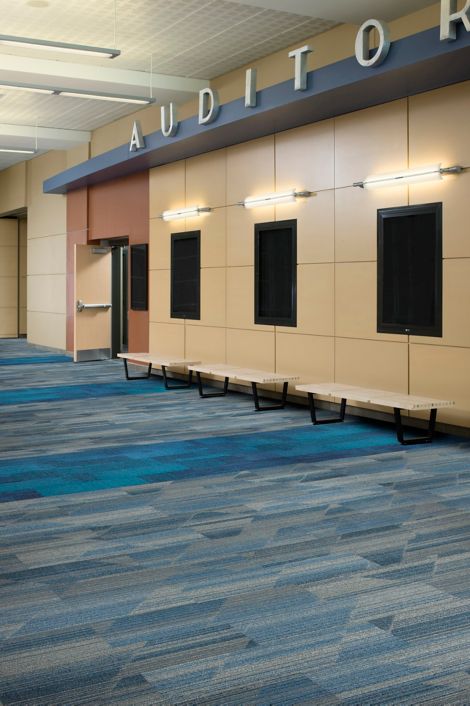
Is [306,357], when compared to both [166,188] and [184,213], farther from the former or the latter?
[166,188]

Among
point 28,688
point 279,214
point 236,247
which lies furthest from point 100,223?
point 28,688

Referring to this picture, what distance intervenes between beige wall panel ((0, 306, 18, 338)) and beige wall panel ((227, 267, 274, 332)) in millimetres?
14054

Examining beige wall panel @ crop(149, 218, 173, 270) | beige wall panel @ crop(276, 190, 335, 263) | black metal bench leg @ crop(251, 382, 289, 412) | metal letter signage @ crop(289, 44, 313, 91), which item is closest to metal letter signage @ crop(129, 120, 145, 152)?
beige wall panel @ crop(149, 218, 173, 270)

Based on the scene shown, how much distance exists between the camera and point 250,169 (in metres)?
11.6

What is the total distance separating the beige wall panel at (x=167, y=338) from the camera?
534 inches

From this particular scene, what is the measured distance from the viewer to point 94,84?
42.2 feet

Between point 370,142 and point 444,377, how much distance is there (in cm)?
283

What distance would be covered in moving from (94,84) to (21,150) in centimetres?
577

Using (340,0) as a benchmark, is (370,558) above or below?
below

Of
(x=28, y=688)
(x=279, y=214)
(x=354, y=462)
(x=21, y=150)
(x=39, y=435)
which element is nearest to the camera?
(x=28, y=688)

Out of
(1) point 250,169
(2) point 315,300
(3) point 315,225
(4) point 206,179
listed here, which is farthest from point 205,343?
(3) point 315,225

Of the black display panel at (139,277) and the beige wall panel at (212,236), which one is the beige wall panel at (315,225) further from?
the black display panel at (139,277)

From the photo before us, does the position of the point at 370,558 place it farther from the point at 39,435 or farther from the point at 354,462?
the point at 39,435

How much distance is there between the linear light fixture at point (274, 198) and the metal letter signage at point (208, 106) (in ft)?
4.06
